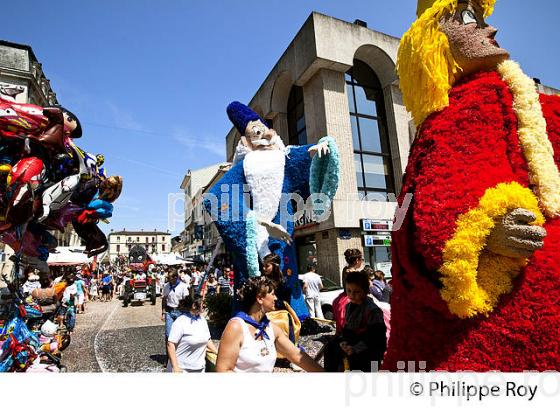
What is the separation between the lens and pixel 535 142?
164 cm

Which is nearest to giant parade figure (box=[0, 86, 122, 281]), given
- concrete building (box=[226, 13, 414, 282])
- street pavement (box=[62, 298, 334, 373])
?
street pavement (box=[62, 298, 334, 373])

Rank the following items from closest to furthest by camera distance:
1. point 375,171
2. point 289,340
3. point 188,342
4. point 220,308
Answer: point 289,340, point 188,342, point 220,308, point 375,171

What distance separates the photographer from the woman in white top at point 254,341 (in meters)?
1.96

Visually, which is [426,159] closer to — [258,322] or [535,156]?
[535,156]

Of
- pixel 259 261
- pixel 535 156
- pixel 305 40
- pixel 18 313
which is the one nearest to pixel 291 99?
pixel 305 40

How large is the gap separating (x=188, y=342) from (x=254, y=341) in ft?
4.95

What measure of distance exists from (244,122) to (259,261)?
191 centimetres

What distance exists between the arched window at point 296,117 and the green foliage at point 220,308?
883 centimetres

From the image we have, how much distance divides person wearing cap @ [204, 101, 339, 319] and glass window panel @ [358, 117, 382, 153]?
999 cm

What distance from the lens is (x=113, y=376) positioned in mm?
1510

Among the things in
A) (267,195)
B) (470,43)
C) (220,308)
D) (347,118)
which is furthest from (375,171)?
(470,43)

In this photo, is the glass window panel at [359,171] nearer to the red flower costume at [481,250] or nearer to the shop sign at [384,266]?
the shop sign at [384,266]

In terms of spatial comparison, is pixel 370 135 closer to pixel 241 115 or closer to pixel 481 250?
pixel 241 115

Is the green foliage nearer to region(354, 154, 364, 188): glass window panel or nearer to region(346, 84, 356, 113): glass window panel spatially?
region(354, 154, 364, 188): glass window panel
